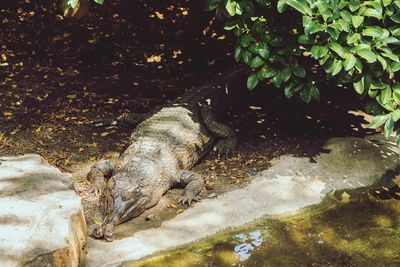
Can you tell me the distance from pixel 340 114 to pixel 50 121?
10.8 ft

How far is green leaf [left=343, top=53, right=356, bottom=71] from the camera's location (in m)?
4.26

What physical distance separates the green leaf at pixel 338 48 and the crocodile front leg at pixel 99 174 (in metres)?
2.36

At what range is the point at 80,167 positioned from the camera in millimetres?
5266

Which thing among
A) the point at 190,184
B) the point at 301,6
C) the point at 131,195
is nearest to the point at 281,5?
the point at 301,6

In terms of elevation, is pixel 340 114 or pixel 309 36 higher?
pixel 309 36

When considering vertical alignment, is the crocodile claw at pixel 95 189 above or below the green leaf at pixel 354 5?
below

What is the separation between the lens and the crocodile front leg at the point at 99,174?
4938mm

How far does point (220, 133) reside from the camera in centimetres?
578

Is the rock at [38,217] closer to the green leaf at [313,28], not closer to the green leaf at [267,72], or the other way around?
the green leaf at [267,72]

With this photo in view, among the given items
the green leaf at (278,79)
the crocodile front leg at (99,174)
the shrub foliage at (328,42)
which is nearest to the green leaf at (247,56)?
the shrub foliage at (328,42)

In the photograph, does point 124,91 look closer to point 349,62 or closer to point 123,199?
point 123,199

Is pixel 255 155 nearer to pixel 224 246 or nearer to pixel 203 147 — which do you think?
pixel 203 147

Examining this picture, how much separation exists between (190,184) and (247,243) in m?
0.98

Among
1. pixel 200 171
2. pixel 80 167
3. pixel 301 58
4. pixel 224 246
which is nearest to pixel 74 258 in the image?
pixel 224 246
